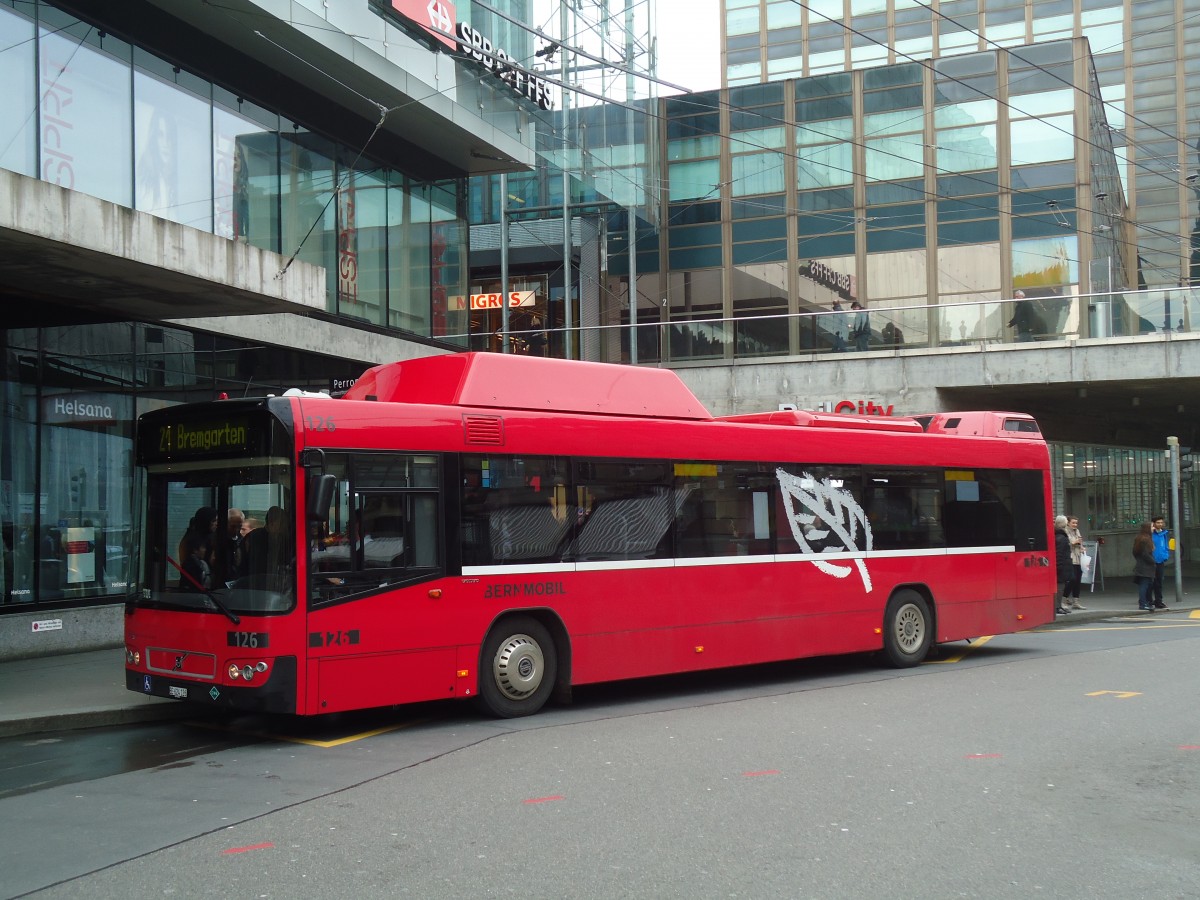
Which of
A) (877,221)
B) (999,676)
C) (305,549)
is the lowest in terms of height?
(999,676)

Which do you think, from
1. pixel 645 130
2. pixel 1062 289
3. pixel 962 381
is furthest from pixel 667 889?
pixel 1062 289

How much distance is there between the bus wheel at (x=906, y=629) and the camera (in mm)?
14172

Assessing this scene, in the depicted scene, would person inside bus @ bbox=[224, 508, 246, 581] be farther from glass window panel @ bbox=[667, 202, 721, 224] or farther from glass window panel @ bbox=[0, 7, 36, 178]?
glass window panel @ bbox=[667, 202, 721, 224]

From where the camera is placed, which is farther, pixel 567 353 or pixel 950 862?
pixel 567 353

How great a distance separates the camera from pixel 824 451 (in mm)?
13508

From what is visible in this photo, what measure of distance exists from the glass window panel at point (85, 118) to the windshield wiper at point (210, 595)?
5.68m

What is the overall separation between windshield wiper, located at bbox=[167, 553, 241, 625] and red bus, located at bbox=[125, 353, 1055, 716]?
0.08 feet

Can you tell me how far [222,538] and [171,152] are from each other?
8.42 metres

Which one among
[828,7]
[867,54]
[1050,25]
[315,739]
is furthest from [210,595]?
[1050,25]

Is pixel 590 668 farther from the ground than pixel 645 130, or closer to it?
closer to it

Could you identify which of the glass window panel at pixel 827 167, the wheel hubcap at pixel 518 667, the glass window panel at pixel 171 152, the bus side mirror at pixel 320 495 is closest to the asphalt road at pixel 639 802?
the wheel hubcap at pixel 518 667

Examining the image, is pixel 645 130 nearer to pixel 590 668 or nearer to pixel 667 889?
pixel 590 668

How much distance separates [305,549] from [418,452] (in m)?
1.35

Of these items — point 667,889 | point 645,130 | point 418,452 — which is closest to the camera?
point 667,889
